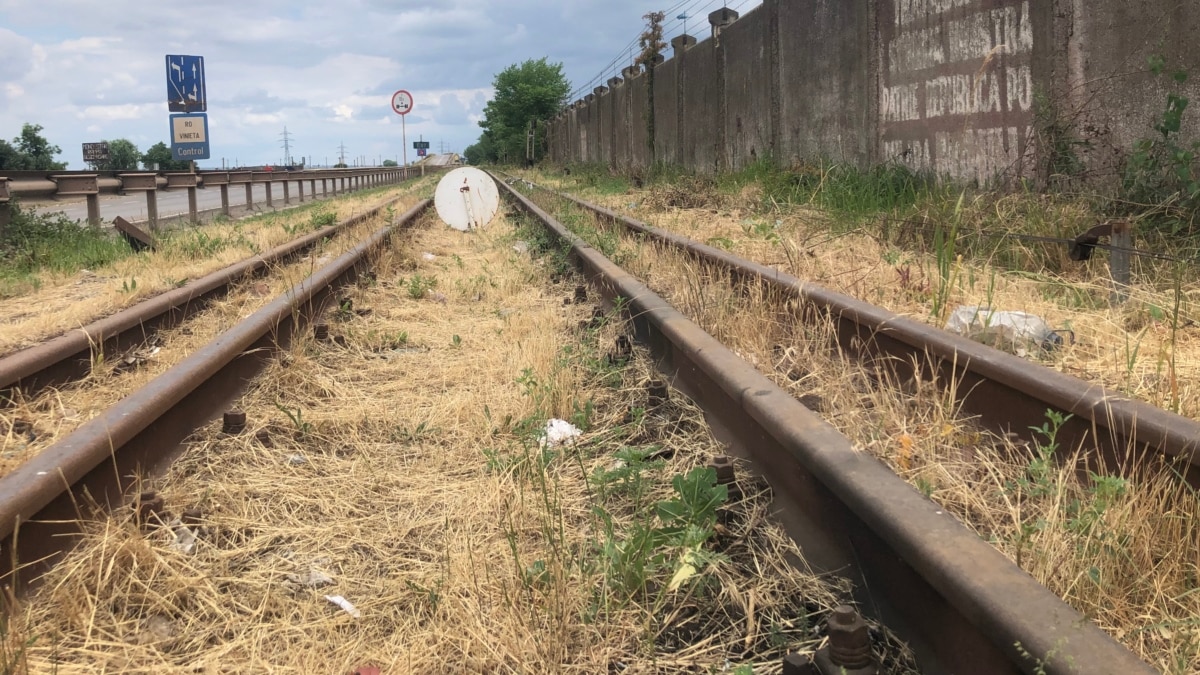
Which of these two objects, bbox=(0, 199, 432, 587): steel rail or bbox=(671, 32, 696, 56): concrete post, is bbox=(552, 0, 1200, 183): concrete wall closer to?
bbox=(671, 32, 696, 56): concrete post

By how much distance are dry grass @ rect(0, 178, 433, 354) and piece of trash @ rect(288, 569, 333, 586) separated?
11.0 ft

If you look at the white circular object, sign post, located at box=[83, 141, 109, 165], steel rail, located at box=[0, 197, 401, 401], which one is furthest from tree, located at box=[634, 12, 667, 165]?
sign post, located at box=[83, 141, 109, 165]

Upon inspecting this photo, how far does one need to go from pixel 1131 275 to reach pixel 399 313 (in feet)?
14.7

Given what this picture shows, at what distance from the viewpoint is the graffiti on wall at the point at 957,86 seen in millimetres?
7730

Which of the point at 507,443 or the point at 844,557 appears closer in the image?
the point at 844,557

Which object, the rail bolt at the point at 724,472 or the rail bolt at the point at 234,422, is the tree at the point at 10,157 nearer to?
the rail bolt at the point at 234,422

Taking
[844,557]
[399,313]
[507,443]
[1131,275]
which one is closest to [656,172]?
[399,313]

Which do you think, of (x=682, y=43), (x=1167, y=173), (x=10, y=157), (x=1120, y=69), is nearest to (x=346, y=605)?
(x=1167, y=173)

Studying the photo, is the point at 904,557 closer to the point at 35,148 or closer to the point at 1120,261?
the point at 1120,261

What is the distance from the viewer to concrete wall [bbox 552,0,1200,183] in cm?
646

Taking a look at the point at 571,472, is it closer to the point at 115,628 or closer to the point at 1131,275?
the point at 115,628

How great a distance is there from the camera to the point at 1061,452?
8.70 feet

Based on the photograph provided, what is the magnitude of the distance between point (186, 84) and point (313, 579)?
21.3 m

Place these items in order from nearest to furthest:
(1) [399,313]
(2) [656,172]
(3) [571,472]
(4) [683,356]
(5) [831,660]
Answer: (5) [831,660] → (3) [571,472] → (4) [683,356] → (1) [399,313] → (2) [656,172]
